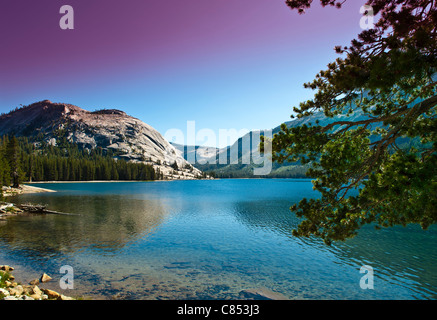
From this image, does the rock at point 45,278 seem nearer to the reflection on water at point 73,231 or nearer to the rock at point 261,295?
the reflection on water at point 73,231

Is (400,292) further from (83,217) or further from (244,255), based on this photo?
(83,217)

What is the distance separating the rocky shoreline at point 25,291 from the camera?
37.4 feet

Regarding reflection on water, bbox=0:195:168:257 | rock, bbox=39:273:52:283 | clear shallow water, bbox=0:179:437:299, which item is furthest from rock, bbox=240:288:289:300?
reflection on water, bbox=0:195:168:257

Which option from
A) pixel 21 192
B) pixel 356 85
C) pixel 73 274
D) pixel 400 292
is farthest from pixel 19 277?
pixel 21 192

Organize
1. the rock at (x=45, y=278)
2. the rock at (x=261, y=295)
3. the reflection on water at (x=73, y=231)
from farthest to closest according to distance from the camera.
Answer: the reflection on water at (x=73, y=231) < the rock at (x=45, y=278) < the rock at (x=261, y=295)

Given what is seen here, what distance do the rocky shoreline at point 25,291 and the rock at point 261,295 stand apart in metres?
11.4

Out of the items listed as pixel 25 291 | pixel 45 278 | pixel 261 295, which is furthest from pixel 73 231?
pixel 261 295

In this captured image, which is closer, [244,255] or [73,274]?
[73,274]

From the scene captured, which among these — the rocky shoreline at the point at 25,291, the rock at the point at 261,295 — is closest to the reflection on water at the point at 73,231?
the rocky shoreline at the point at 25,291

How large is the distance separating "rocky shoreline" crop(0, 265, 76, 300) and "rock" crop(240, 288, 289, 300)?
1139 cm

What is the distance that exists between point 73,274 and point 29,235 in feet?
53.1
